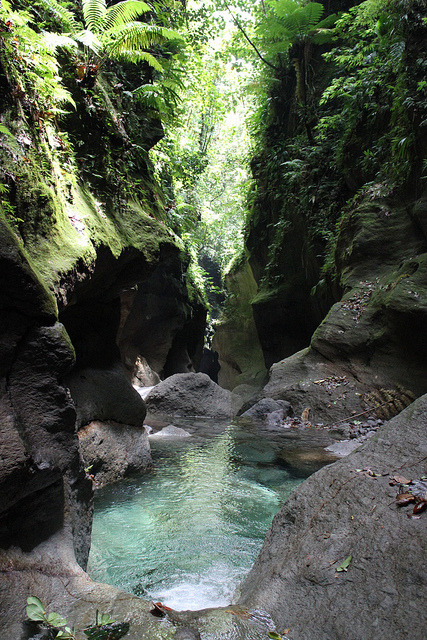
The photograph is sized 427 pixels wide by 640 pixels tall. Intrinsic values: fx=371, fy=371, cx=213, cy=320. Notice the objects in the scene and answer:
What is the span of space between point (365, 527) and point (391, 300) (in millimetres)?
5701

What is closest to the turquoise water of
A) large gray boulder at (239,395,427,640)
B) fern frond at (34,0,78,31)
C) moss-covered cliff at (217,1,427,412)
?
large gray boulder at (239,395,427,640)

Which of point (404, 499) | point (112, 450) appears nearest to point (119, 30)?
point (112, 450)

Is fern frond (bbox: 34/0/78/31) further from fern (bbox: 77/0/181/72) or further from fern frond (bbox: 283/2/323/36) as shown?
fern frond (bbox: 283/2/323/36)

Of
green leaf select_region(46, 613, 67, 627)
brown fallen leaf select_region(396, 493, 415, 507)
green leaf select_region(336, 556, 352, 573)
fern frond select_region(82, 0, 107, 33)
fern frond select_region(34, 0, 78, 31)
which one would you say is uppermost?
fern frond select_region(82, 0, 107, 33)

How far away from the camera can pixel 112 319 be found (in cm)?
613

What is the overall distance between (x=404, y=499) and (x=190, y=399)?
A: 9.35 metres

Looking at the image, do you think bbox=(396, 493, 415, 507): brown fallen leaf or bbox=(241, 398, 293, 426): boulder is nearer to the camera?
bbox=(396, 493, 415, 507): brown fallen leaf

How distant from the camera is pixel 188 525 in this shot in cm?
374

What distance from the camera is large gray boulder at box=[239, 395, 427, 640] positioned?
1594mm

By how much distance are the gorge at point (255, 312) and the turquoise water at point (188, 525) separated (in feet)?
0.38

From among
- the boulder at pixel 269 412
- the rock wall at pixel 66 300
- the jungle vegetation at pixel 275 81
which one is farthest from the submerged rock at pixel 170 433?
the jungle vegetation at pixel 275 81

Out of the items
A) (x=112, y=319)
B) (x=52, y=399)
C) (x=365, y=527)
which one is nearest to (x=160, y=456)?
(x=112, y=319)

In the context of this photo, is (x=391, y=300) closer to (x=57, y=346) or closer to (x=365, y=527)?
(x=365, y=527)

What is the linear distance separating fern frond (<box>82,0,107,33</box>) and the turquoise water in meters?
7.33
